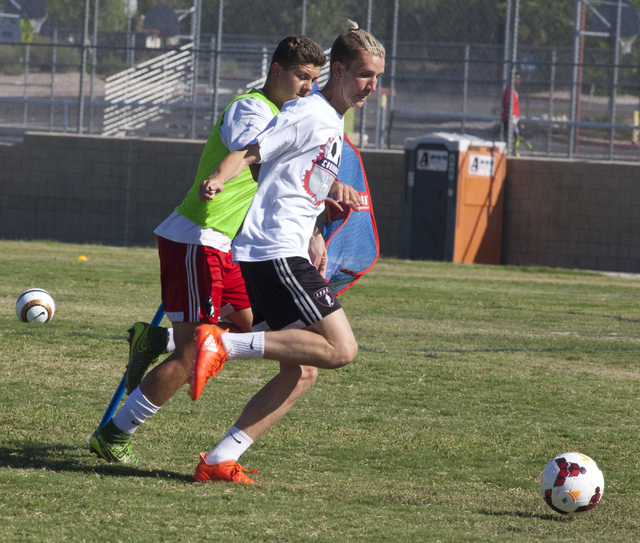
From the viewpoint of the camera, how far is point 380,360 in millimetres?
7258

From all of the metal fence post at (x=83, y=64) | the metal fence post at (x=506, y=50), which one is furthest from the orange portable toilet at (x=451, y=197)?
the metal fence post at (x=83, y=64)

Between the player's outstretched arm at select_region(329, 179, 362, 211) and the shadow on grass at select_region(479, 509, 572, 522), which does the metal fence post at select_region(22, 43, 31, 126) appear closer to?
the player's outstretched arm at select_region(329, 179, 362, 211)

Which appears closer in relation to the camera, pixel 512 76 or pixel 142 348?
pixel 142 348

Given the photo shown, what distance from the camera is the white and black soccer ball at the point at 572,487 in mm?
3859

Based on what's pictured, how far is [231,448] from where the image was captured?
408cm

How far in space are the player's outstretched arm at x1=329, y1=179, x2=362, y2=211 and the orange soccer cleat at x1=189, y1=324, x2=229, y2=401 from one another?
0.86m

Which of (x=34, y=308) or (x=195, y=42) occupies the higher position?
(x=195, y=42)

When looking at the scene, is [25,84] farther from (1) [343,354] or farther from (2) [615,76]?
(1) [343,354]

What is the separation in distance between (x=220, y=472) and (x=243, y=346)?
0.65 m

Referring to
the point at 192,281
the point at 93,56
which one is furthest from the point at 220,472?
the point at 93,56

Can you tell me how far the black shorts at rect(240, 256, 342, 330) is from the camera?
3.90 metres

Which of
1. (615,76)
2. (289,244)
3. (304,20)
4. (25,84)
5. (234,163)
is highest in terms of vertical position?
(304,20)

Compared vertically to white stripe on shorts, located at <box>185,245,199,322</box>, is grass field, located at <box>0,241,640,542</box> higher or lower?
lower

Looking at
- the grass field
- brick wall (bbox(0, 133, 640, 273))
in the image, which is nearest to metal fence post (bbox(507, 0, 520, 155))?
brick wall (bbox(0, 133, 640, 273))
